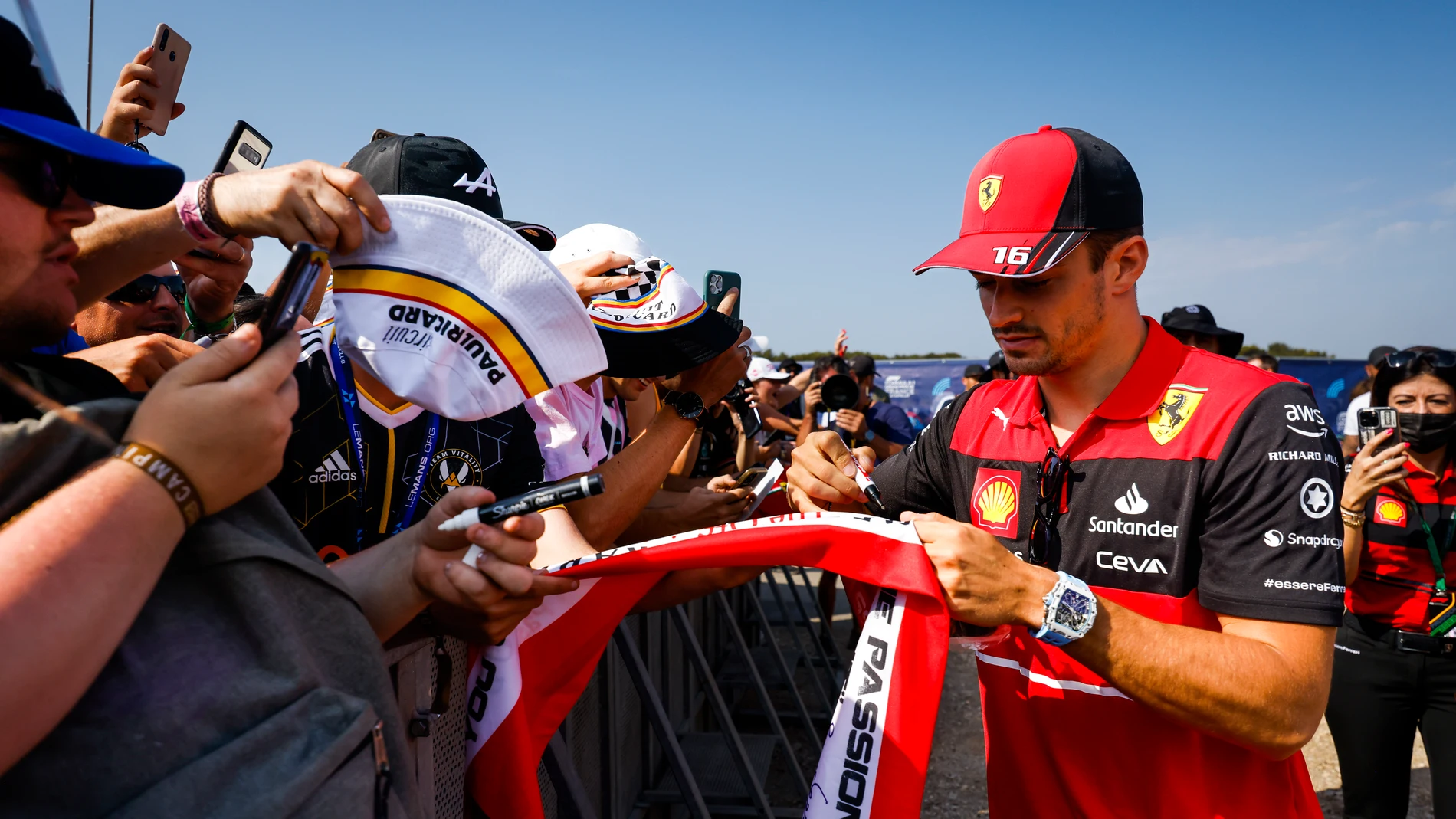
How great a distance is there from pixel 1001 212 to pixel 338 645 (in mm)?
1926

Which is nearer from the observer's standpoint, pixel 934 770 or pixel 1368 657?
pixel 1368 657

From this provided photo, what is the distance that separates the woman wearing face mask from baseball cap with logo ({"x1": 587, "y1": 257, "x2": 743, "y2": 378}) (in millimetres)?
3180

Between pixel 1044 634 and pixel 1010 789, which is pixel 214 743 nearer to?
pixel 1044 634

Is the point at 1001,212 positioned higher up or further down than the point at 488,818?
higher up

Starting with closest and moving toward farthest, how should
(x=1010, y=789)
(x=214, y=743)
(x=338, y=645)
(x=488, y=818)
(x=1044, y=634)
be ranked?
(x=214, y=743) < (x=338, y=645) < (x=1044, y=634) < (x=488, y=818) < (x=1010, y=789)

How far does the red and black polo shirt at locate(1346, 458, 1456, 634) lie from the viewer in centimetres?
386

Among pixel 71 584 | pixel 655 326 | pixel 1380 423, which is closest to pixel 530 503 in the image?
pixel 71 584

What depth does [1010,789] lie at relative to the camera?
7.03 feet

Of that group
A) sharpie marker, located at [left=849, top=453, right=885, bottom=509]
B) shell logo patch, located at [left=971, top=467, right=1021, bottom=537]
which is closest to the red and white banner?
sharpie marker, located at [left=849, top=453, right=885, bottom=509]

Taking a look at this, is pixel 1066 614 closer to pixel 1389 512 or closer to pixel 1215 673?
pixel 1215 673

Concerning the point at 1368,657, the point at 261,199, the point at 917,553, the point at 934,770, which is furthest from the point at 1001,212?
the point at 934,770

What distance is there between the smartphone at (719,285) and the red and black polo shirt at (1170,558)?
2304 millimetres

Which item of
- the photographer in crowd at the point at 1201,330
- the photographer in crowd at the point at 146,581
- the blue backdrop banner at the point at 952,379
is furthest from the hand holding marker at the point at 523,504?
the blue backdrop banner at the point at 952,379

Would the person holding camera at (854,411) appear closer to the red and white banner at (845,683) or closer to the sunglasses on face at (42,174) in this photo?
the red and white banner at (845,683)
